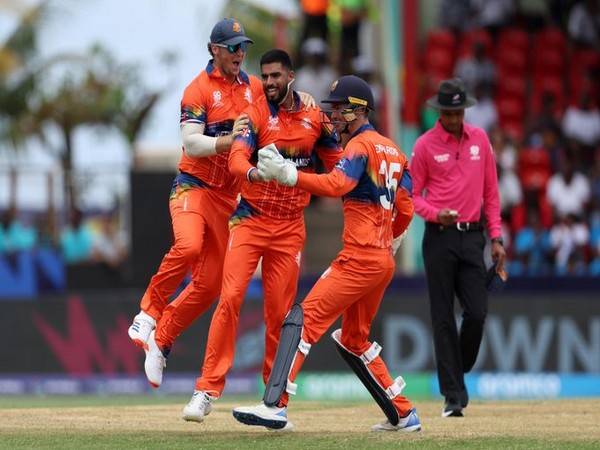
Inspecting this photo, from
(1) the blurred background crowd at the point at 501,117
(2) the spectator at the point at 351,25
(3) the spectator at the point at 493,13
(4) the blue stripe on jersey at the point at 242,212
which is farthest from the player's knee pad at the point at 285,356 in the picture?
(3) the spectator at the point at 493,13

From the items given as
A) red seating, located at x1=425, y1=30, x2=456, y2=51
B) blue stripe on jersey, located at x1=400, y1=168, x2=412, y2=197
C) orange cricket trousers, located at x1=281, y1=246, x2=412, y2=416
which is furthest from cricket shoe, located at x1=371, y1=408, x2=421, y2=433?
red seating, located at x1=425, y1=30, x2=456, y2=51

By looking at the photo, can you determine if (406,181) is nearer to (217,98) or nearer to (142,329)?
(217,98)

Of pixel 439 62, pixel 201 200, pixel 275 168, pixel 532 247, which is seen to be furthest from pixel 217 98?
pixel 439 62

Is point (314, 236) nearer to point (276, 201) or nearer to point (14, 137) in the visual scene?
point (276, 201)

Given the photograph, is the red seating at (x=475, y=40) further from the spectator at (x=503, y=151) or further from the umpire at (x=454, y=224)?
the umpire at (x=454, y=224)

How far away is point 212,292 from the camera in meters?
10.9

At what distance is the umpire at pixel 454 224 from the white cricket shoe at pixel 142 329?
236cm

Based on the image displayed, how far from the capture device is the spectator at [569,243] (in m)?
19.7

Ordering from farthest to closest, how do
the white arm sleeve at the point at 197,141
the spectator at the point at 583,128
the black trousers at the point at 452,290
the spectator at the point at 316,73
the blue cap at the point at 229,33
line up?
1. the spectator at the point at 583,128
2. the spectator at the point at 316,73
3. the black trousers at the point at 452,290
4. the blue cap at the point at 229,33
5. the white arm sleeve at the point at 197,141

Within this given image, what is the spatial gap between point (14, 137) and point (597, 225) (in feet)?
66.2

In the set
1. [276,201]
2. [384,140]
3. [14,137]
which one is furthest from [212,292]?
[14,137]

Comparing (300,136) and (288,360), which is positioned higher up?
(300,136)

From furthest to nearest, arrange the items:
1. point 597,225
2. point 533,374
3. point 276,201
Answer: point 597,225, point 533,374, point 276,201

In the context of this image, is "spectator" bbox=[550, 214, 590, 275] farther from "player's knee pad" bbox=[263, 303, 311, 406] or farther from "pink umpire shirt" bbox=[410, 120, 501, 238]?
"player's knee pad" bbox=[263, 303, 311, 406]
